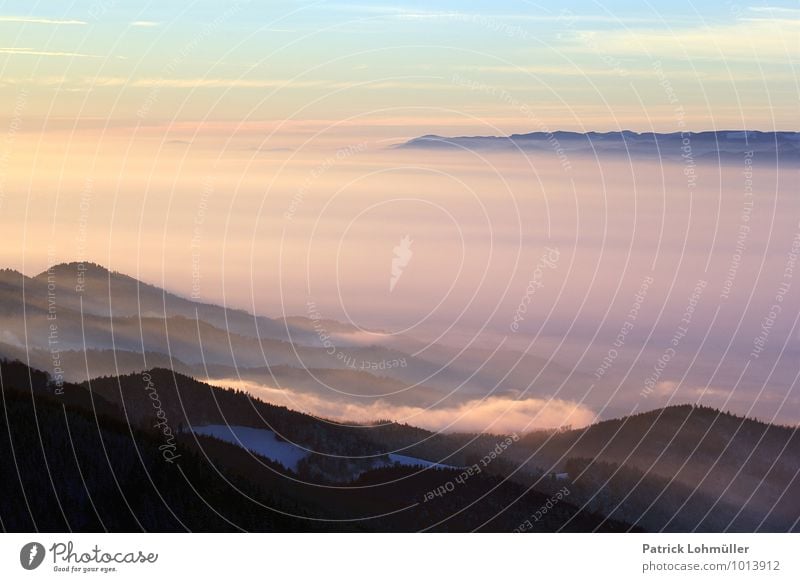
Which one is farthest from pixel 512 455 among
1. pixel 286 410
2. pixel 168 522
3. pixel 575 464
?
pixel 168 522

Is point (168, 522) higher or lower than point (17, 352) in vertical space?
lower

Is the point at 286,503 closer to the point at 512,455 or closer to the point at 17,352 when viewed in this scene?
the point at 512,455
